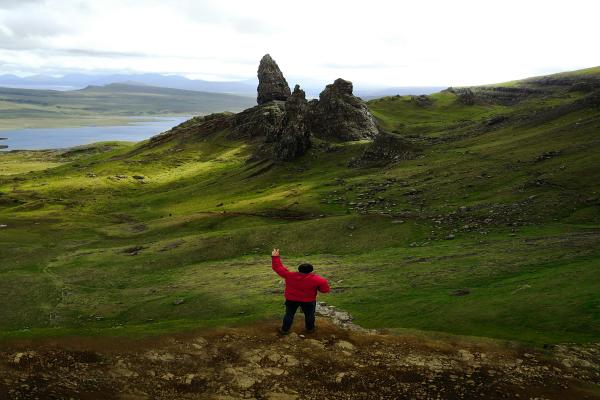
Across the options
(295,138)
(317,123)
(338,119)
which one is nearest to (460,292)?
(295,138)

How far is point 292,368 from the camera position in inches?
851

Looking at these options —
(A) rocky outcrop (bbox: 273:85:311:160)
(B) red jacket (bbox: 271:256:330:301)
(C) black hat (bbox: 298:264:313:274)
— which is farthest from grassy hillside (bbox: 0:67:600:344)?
(A) rocky outcrop (bbox: 273:85:311:160)

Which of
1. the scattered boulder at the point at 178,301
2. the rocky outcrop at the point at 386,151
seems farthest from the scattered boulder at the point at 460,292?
the rocky outcrop at the point at 386,151

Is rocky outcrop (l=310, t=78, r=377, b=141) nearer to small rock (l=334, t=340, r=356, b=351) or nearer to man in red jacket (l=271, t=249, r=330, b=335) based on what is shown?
man in red jacket (l=271, t=249, r=330, b=335)

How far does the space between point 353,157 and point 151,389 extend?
9323 cm

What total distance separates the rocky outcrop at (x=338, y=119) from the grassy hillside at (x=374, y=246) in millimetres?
29107

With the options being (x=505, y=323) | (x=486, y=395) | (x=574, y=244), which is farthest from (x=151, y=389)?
(x=574, y=244)

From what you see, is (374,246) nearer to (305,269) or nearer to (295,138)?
(305,269)

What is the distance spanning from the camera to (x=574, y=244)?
123ft

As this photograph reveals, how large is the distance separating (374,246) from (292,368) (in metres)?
33.4

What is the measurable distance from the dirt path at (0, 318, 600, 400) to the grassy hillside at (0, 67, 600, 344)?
7.36ft

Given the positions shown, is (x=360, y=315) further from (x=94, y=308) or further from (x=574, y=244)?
(x=94, y=308)

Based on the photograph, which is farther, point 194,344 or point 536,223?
point 536,223

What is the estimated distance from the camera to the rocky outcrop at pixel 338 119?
144 meters
